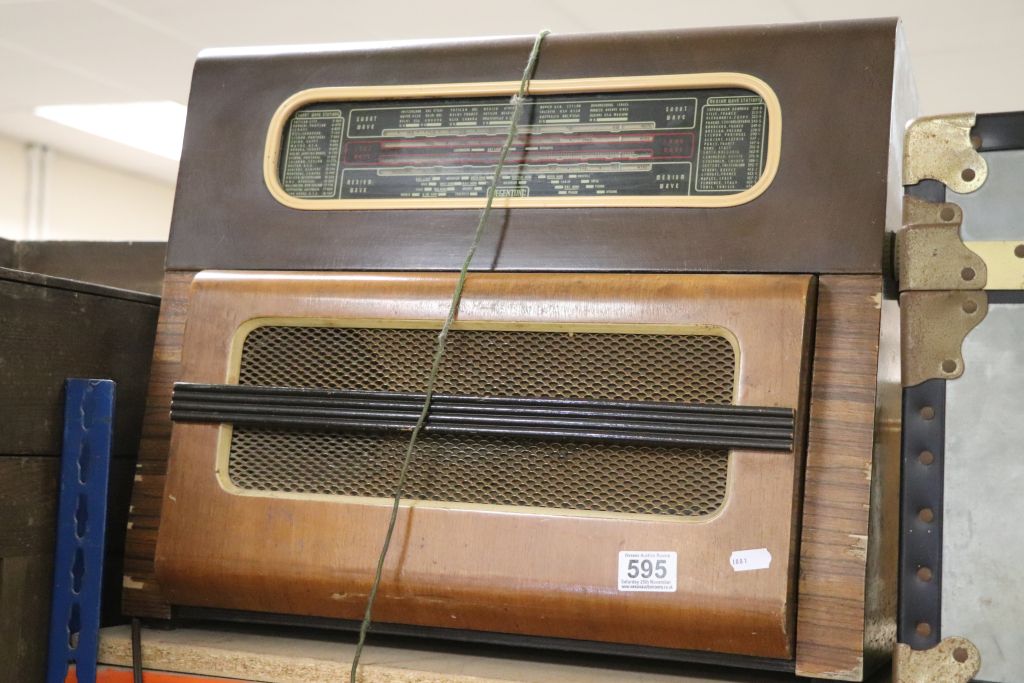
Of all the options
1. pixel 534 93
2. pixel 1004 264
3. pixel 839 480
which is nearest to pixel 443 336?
pixel 534 93

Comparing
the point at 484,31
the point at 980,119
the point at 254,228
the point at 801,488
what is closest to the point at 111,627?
the point at 254,228

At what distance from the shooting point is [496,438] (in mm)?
1087

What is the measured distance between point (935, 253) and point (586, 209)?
13.5 inches

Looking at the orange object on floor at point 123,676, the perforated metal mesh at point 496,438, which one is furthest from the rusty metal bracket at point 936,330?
the orange object on floor at point 123,676

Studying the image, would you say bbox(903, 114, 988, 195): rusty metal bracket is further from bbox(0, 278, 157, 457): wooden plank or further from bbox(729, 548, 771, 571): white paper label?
bbox(0, 278, 157, 457): wooden plank

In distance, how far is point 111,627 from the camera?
1192 millimetres

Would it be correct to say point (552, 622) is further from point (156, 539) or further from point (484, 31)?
point (484, 31)

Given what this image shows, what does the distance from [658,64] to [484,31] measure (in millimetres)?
3705

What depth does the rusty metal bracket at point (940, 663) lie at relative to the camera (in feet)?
3.07

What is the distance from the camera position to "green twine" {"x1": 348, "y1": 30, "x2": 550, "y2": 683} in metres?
1.06

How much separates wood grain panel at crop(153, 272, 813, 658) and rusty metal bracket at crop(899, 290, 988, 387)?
92mm

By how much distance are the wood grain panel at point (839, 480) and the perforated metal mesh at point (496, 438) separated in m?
0.09

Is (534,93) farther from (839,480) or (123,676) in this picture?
(123,676)

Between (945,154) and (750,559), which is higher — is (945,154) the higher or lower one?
the higher one
